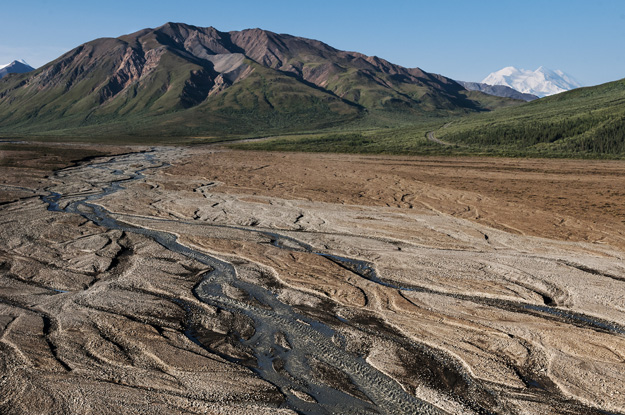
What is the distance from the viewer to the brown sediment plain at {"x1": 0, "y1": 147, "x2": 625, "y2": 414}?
36.1ft

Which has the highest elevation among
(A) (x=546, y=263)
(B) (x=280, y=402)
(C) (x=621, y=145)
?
(C) (x=621, y=145)

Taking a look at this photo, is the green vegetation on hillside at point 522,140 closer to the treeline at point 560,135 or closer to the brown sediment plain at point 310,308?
the treeline at point 560,135

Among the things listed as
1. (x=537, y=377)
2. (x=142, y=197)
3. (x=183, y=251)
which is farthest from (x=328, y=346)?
(x=142, y=197)

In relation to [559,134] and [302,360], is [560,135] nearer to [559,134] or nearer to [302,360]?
[559,134]

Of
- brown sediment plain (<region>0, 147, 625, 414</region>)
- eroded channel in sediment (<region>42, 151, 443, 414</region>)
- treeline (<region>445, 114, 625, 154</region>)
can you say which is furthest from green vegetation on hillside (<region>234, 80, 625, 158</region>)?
eroded channel in sediment (<region>42, 151, 443, 414</region>)

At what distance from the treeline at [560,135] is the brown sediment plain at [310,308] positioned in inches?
2521

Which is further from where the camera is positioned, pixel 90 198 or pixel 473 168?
pixel 473 168

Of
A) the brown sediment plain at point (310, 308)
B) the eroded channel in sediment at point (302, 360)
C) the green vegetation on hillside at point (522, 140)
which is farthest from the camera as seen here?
the green vegetation on hillside at point (522, 140)

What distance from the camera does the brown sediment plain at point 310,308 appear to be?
11.0 m

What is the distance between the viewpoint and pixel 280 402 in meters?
10.7

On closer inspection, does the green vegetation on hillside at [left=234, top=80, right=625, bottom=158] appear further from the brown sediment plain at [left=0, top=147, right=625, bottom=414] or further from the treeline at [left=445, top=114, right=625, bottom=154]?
the brown sediment plain at [left=0, top=147, right=625, bottom=414]

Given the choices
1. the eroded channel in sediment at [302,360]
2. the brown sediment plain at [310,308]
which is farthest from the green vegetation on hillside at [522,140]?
A: the eroded channel in sediment at [302,360]

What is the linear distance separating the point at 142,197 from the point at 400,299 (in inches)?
1047

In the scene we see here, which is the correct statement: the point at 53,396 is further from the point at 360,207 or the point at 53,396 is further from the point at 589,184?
the point at 589,184
